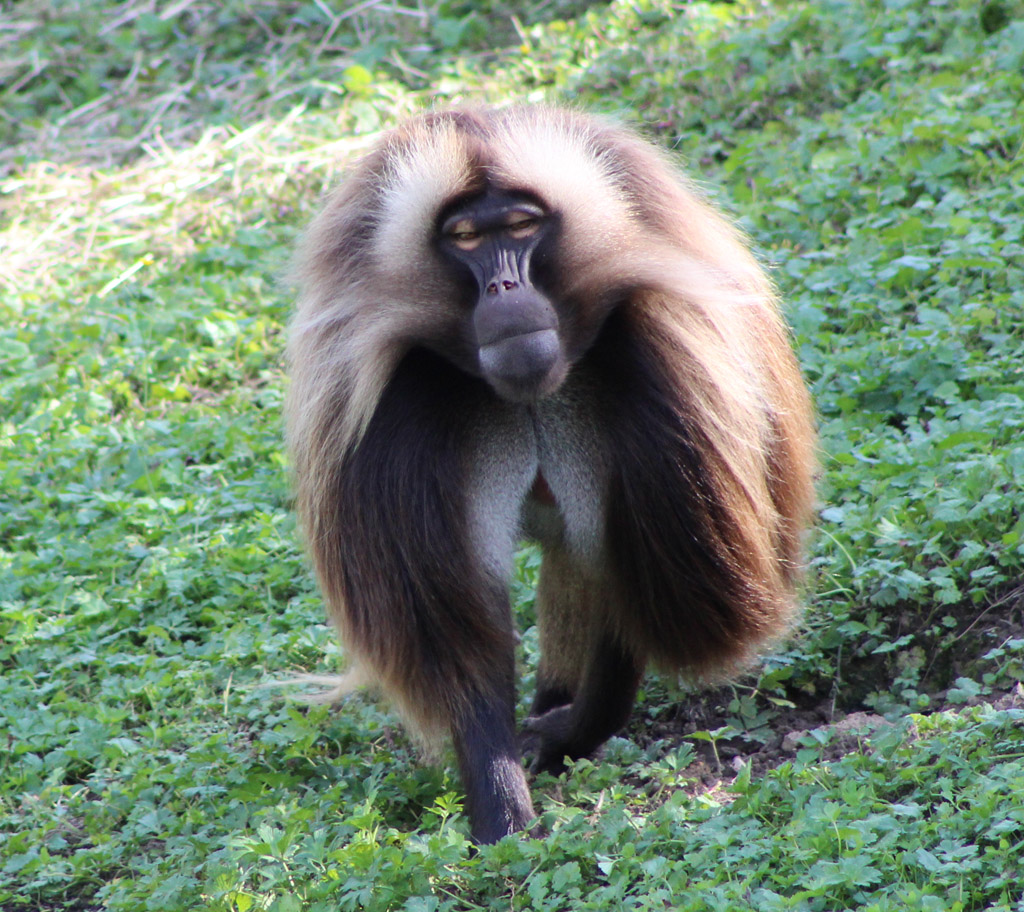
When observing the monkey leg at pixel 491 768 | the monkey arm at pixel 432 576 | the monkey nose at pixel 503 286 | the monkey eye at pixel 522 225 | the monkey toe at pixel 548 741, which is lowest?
the monkey toe at pixel 548 741

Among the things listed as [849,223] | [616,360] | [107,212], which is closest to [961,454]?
[616,360]

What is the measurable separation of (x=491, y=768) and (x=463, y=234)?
1.14 metres

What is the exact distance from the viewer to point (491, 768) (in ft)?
9.92

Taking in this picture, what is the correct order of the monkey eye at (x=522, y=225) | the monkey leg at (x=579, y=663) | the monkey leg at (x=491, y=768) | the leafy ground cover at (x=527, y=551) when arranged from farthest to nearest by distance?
the monkey leg at (x=579, y=663) → the monkey leg at (x=491, y=768) → the monkey eye at (x=522, y=225) → the leafy ground cover at (x=527, y=551)

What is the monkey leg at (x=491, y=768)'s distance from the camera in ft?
9.78

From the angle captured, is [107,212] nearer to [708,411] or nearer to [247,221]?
[247,221]

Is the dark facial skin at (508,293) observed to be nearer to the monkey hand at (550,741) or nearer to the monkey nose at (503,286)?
the monkey nose at (503,286)

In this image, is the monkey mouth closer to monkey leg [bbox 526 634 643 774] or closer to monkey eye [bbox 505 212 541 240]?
monkey eye [bbox 505 212 541 240]

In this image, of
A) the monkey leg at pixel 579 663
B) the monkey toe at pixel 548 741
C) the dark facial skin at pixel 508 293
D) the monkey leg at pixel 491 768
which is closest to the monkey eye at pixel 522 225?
the dark facial skin at pixel 508 293

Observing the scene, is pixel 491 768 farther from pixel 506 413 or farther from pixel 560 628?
pixel 506 413

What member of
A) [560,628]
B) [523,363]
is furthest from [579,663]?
[523,363]

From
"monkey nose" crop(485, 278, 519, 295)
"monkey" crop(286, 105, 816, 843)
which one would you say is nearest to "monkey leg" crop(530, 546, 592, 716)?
"monkey" crop(286, 105, 816, 843)

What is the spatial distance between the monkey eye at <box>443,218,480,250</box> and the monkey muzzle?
0.35 feet

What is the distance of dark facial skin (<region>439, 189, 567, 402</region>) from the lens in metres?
2.75
